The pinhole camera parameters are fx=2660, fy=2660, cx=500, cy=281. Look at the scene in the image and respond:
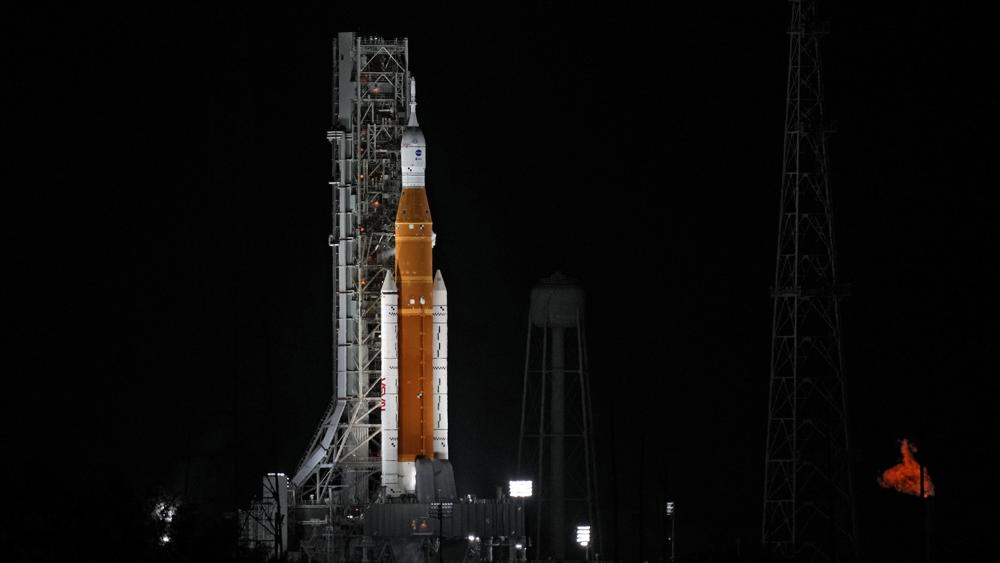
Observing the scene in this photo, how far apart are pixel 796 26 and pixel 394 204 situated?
51.9 feet

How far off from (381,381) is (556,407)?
533 cm

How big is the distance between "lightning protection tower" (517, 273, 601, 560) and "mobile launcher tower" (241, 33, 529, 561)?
6.63 ft

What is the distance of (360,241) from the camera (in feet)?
268

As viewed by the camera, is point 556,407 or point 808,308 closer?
point 808,308

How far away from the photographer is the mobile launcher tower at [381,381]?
7806 cm

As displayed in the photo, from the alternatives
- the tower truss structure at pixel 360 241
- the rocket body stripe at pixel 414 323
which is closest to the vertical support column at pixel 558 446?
the rocket body stripe at pixel 414 323

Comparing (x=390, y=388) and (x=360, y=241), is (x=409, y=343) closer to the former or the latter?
(x=390, y=388)

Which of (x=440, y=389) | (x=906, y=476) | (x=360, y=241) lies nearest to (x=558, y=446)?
(x=440, y=389)

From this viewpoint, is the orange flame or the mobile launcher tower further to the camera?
the mobile launcher tower

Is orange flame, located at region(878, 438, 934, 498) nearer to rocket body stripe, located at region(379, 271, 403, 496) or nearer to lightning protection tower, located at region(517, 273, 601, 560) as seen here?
lightning protection tower, located at region(517, 273, 601, 560)

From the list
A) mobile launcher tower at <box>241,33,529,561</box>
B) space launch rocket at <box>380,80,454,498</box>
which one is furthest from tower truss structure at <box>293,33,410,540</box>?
space launch rocket at <box>380,80,454,498</box>

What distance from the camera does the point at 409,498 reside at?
7838 cm

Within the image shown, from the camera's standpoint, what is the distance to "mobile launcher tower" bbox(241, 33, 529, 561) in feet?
256

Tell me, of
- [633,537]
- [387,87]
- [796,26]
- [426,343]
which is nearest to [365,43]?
[387,87]
